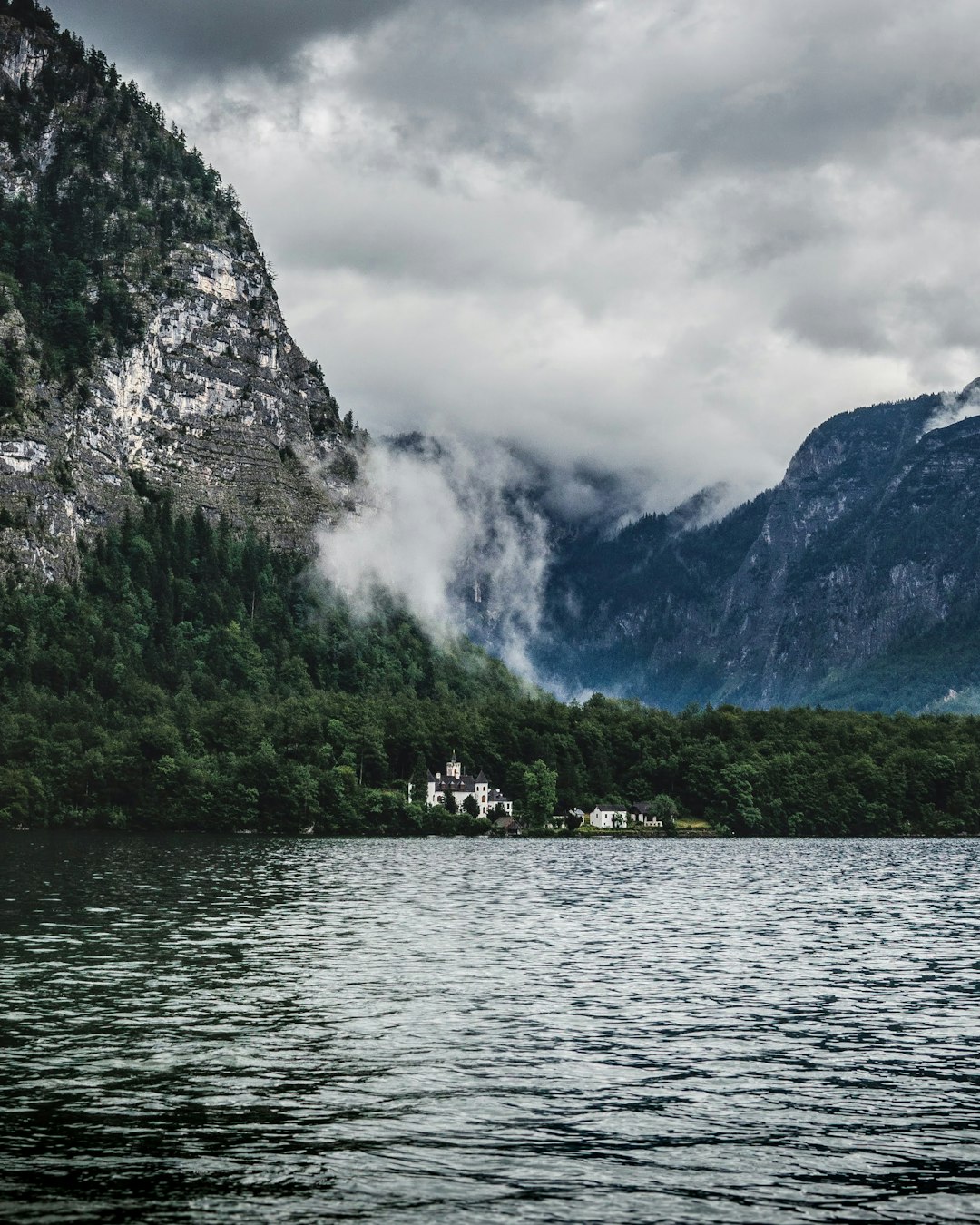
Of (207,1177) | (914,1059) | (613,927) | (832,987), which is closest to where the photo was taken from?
(207,1177)

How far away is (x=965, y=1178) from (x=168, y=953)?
47.1 m

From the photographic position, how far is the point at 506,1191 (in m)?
28.4

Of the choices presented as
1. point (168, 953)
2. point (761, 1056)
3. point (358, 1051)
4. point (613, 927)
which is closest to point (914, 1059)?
point (761, 1056)

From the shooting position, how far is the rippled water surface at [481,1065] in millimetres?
28625

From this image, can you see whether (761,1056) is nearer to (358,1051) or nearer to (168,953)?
(358,1051)

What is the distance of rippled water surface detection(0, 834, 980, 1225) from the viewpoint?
28625 millimetres

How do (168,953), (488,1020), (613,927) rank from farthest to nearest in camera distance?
1. (613,927)
2. (168,953)
3. (488,1020)

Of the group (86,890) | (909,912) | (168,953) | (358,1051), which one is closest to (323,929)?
(168,953)

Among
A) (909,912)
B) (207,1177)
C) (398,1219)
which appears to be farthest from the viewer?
(909,912)

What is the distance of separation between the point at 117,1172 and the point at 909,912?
80431mm

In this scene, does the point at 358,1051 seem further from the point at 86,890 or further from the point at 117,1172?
the point at 86,890

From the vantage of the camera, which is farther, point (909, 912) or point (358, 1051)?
point (909, 912)

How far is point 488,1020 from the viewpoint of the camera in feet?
166

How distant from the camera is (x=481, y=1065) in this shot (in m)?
42.2
